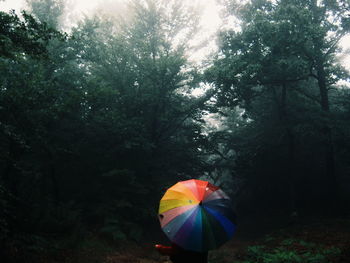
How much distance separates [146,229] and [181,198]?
12229 mm

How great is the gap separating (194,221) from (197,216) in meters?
0.08

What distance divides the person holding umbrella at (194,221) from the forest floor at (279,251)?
540 cm

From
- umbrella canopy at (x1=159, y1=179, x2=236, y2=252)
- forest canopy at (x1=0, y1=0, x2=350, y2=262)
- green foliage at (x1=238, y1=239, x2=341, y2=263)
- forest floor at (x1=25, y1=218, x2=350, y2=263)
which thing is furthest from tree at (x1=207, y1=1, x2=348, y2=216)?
umbrella canopy at (x1=159, y1=179, x2=236, y2=252)

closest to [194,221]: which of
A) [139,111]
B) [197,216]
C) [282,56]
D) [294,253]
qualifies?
[197,216]

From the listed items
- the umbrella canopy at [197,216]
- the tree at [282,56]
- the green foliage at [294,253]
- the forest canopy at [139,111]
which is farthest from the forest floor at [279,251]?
the umbrella canopy at [197,216]

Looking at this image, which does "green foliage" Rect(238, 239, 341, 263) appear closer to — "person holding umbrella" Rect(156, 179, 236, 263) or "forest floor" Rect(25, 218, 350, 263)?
"forest floor" Rect(25, 218, 350, 263)

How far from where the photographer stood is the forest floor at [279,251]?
827cm

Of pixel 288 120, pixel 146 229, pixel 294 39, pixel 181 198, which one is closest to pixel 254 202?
pixel 288 120

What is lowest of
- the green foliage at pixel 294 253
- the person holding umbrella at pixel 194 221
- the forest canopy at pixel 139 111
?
the green foliage at pixel 294 253

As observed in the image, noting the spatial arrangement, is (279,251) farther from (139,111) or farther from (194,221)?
(139,111)

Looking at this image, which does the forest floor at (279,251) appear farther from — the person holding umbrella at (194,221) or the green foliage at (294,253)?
the person holding umbrella at (194,221)

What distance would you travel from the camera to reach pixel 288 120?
17.7 metres

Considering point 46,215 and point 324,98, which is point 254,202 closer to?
point 324,98

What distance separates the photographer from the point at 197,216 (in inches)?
136
